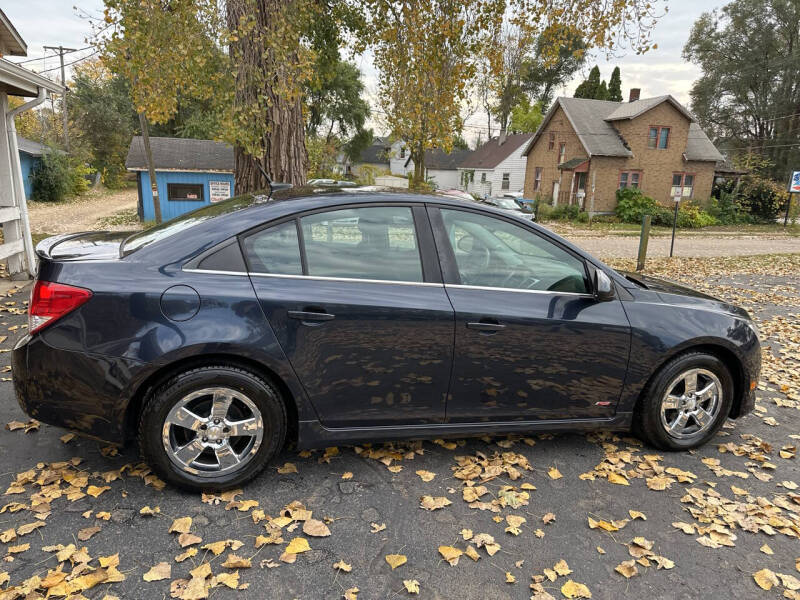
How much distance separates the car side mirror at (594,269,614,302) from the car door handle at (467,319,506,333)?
25.4 inches

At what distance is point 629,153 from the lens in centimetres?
3319

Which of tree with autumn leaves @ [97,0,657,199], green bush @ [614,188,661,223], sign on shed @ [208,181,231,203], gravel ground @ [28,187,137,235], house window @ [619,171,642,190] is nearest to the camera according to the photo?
tree with autumn leaves @ [97,0,657,199]

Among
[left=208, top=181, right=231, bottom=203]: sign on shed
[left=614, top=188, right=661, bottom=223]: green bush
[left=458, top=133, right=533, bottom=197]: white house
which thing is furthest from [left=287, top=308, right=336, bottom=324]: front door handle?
[left=458, top=133, right=533, bottom=197]: white house

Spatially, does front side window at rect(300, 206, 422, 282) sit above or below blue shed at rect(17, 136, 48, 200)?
below

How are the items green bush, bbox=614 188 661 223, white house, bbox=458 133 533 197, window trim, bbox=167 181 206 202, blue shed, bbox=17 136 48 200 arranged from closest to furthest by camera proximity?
window trim, bbox=167 181 206 202 < green bush, bbox=614 188 661 223 < blue shed, bbox=17 136 48 200 < white house, bbox=458 133 533 197

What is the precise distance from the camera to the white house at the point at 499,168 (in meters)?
46.8

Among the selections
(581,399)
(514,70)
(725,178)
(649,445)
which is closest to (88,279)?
(581,399)

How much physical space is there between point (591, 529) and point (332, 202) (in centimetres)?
229

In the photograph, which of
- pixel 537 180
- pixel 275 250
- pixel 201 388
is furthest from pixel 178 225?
pixel 537 180

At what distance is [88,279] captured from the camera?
285cm

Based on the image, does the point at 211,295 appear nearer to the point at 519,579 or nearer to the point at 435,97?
the point at 519,579

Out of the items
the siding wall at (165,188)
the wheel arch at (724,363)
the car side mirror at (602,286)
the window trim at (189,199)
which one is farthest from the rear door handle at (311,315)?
the window trim at (189,199)

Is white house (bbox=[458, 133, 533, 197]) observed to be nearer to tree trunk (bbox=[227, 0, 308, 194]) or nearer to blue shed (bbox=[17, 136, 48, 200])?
blue shed (bbox=[17, 136, 48, 200])

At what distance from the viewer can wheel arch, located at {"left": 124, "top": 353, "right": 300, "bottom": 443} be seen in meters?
2.91
